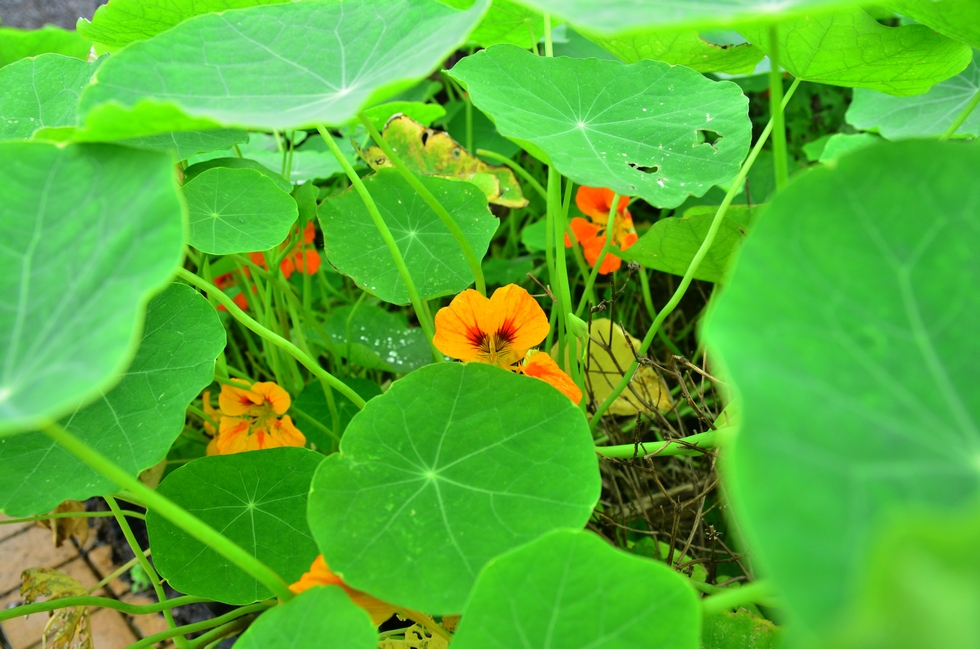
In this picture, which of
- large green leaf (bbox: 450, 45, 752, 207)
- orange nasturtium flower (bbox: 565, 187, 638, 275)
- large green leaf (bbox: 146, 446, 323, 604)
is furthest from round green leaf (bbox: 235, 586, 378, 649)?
orange nasturtium flower (bbox: 565, 187, 638, 275)

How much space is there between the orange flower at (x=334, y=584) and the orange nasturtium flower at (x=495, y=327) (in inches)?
10.0

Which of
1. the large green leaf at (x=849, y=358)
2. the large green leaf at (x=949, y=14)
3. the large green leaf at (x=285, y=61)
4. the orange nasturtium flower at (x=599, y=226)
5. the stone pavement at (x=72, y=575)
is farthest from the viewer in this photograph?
the stone pavement at (x=72, y=575)

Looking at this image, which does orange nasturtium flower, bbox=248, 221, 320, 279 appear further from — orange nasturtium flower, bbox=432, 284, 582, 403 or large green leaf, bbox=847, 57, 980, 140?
large green leaf, bbox=847, 57, 980, 140

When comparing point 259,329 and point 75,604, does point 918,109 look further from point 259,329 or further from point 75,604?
point 75,604

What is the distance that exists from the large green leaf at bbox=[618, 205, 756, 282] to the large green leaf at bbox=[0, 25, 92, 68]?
91cm

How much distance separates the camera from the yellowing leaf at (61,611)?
82 cm

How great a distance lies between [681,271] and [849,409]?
0.61 metres

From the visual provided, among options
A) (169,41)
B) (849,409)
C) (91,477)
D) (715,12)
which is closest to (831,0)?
(715,12)

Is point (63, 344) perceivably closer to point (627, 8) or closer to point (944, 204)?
point (627, 8)

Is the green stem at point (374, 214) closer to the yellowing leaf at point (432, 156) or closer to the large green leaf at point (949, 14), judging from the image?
the yellowing leaf at point (432, 156)

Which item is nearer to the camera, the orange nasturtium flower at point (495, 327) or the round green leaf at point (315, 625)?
the round green leaf at point (315, 625)

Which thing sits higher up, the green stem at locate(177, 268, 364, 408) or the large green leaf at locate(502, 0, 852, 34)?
the large green leaf at locate(502, 0, 852, 34)

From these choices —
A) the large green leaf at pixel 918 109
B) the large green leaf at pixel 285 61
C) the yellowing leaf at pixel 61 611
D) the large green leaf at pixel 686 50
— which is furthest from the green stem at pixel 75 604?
the large green leaf at pixel 918 109

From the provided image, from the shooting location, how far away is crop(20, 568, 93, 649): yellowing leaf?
82cm
